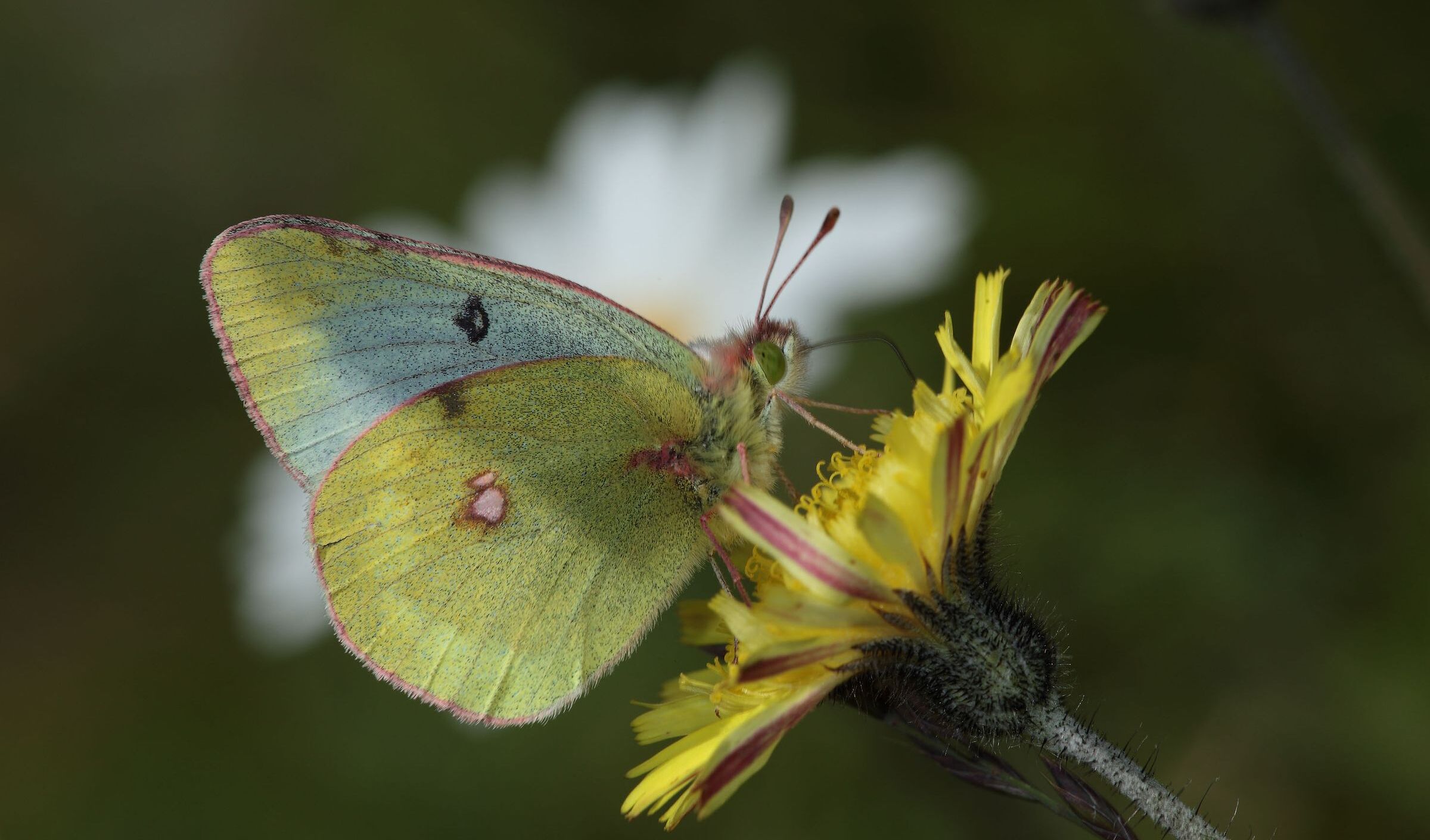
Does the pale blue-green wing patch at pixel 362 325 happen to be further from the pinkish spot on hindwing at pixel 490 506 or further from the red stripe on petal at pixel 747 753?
the red stripe on petal at pixel 747 753

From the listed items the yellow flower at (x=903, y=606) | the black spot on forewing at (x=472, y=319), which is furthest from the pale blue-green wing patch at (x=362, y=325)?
the yellow flower at (x=903, y=606)

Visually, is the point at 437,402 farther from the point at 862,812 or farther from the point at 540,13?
the point at 540,13

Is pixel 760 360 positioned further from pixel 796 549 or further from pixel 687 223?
pixel 687 223

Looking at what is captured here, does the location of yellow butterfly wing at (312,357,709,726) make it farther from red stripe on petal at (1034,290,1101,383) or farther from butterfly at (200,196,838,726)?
red stripe on petal at (1034,290,1101,383)

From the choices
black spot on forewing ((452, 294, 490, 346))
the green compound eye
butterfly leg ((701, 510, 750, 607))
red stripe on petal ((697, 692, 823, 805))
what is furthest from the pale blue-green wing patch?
red stripe on petal ((697, 692, 823, 805))

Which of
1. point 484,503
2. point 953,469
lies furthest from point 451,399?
point 953,469
